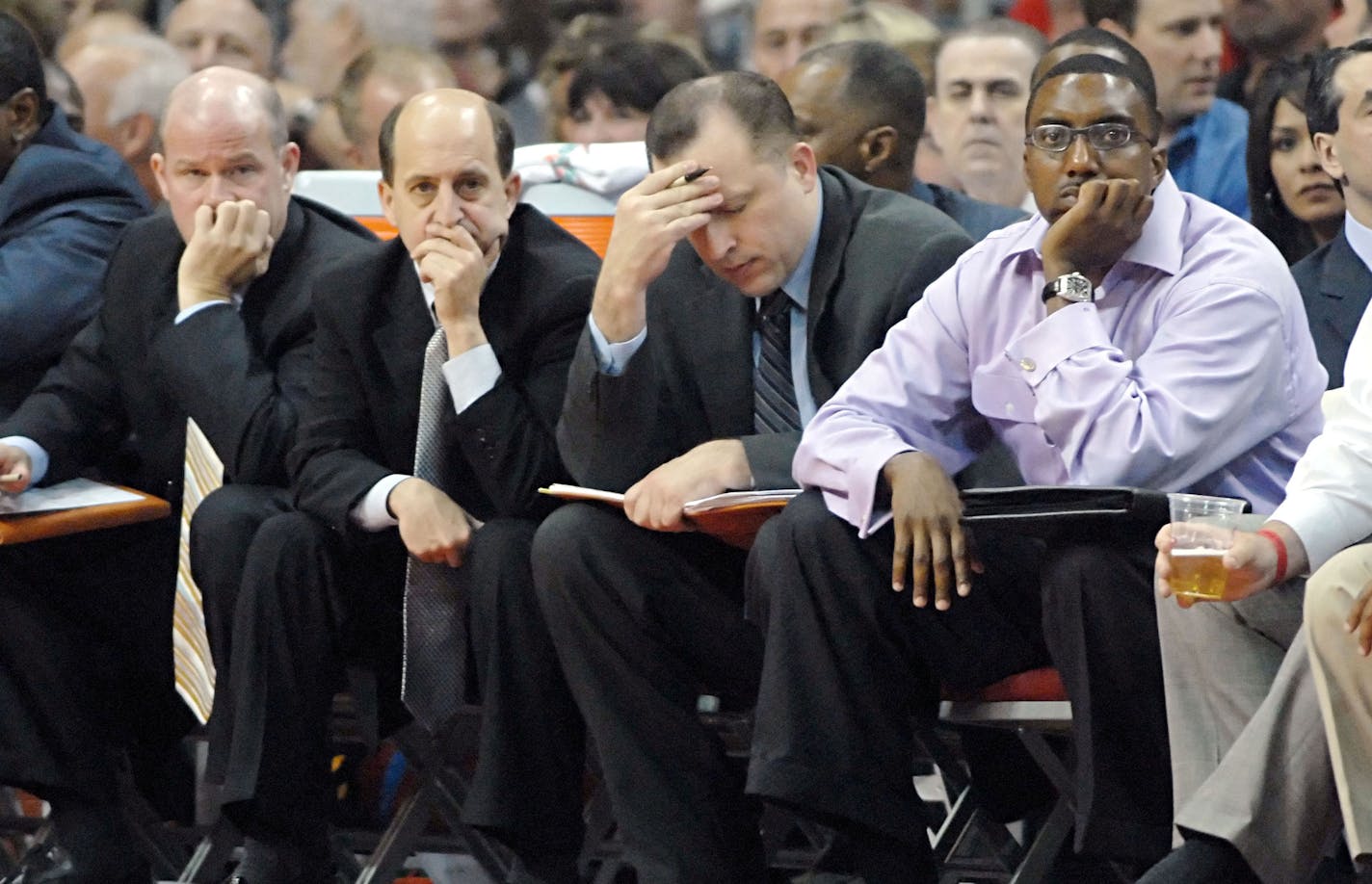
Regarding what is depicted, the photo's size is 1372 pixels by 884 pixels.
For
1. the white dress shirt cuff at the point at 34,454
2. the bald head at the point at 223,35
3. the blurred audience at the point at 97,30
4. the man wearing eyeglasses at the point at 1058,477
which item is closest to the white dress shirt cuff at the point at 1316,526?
the man wearing eyeglasses at the point at 1058,477

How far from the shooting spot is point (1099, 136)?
12.7 ft

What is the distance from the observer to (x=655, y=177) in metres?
4.27

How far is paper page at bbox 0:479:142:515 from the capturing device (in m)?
4.74

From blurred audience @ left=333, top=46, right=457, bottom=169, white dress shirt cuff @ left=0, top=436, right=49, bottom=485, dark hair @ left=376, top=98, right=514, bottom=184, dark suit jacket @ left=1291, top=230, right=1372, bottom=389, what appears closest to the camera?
dark suit jacket @ left=1291, top=230, right=1372, bottom=389

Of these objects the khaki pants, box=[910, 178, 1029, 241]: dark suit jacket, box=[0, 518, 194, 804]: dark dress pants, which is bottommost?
box=[0, 518, 194, 804]: dark dress pants

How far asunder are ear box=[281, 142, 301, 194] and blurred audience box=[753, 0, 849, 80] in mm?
2119

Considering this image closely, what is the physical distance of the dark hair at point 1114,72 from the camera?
3920 millimetres

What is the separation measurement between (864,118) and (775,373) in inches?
53.8

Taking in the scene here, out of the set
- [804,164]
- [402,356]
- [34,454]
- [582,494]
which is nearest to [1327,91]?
[804,164]

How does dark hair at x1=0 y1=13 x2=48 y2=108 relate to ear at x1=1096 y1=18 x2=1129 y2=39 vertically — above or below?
above

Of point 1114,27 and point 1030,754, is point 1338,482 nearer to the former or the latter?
point 1030,754

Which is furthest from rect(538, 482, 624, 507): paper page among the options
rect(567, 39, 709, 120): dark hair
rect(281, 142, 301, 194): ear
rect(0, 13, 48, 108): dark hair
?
rect(567, 39, 709, 120): dark hair

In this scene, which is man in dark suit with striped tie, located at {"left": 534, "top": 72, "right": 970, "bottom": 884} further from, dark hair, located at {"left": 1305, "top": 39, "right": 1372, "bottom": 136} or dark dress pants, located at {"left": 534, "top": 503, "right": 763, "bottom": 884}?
dark hair, located at {"left": 1305, "top": 39, "right": 1372, "bottom": 136}

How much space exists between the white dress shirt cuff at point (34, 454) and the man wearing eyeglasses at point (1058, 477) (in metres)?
1.85
